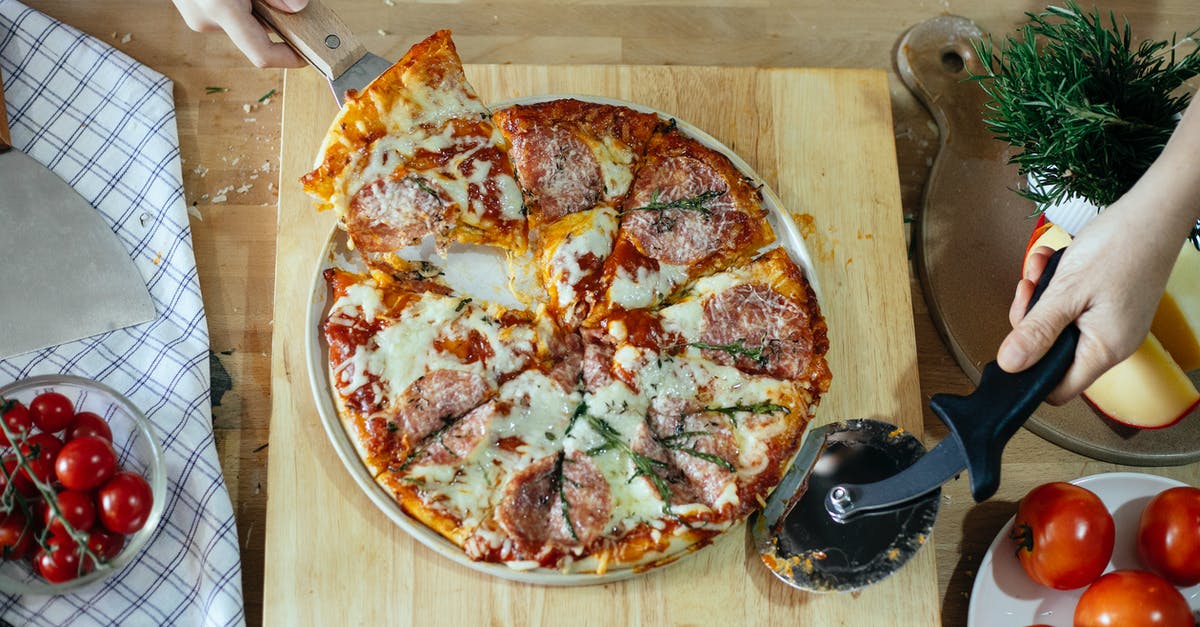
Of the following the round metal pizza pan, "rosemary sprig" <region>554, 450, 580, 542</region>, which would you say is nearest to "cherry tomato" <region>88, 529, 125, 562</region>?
the round metal pizza pan

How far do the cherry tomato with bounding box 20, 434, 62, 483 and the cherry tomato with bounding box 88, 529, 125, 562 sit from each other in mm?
159

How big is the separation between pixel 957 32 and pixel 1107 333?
1.24 metres

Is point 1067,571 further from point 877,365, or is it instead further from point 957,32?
point 957,32

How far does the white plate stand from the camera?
2.21 m

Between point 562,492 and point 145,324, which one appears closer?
point 562,492

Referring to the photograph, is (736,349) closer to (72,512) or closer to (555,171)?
(555,171)

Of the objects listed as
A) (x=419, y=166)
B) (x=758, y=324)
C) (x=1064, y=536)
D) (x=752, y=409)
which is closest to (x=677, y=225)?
(x=758, y=324)

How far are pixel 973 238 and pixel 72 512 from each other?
2.29m

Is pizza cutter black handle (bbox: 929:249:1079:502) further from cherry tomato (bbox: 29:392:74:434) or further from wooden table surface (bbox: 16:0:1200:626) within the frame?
cherry tomato (bbox: 29:392:74:434)

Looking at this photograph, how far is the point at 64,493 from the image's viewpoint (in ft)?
6.53

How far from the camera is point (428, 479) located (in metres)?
2.00

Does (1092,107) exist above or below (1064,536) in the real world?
above

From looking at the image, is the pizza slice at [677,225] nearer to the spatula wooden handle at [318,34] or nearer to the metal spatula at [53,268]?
the spatula wooden handle at [318,34]

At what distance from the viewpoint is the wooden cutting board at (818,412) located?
210 centimetres
